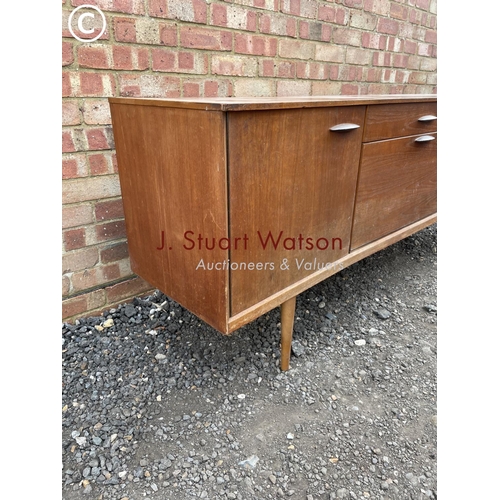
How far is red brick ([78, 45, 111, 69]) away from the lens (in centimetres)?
120

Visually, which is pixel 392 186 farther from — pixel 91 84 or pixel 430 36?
pixel 430 36

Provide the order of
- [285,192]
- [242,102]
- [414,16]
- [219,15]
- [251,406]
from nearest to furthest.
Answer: [242,102], [285,192], [251,406], [219,15], [414,16]

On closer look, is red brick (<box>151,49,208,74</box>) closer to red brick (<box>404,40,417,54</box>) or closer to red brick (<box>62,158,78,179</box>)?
red brick (<box>62,158,78,179</box>)

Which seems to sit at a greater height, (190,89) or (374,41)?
(374,41)

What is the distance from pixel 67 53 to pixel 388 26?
188 centimetres

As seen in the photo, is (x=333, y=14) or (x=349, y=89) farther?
(x=349, y=89)

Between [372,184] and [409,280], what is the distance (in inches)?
32.6

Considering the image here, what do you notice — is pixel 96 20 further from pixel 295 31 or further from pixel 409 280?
pixel 409 280

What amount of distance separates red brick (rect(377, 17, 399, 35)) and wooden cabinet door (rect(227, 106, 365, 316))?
4.70 ft

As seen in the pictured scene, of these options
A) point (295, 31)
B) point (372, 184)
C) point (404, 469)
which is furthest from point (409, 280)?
point (295, 31)

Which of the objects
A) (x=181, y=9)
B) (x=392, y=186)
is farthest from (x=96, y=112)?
(x=392, y=186)

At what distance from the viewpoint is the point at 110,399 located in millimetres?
1139

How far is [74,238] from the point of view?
1359 millimetres

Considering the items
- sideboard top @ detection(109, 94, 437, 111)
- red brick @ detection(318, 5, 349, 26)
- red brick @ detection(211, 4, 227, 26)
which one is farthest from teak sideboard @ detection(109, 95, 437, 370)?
red brick @ detection(318, 5, 349, 26)
